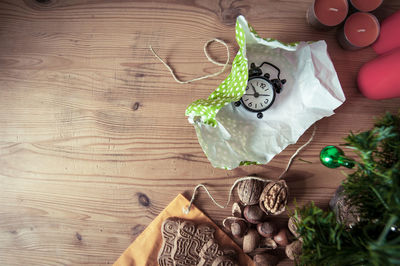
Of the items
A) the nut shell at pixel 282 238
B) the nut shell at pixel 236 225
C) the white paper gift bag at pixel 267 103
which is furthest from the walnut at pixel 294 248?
the white paper gift bag at pixel 267 103

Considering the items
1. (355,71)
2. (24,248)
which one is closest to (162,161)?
(24,248)

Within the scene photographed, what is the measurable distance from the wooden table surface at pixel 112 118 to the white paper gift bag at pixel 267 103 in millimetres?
76

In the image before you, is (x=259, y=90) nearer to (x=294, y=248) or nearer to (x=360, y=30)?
(x=360, y=30)

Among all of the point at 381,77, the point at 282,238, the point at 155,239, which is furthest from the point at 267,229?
the point at 381,77

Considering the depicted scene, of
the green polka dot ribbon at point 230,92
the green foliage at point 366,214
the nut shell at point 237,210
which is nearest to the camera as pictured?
the green foliage at point 366,214

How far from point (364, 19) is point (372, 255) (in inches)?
24.8

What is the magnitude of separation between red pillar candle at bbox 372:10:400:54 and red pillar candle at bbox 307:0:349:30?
106mm

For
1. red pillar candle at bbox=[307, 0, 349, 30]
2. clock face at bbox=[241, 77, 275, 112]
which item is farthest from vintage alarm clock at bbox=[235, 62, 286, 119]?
red pillar candle at bbox=[307, 0, 349, 30]

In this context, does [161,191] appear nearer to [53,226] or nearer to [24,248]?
[53,226]

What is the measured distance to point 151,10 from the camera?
2.51ft

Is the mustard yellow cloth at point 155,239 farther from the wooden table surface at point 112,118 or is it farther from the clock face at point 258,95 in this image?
the clock face at point 258,95

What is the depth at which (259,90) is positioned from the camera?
69 cm

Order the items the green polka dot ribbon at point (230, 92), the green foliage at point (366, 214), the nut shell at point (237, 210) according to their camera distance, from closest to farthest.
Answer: the green foliage at point (366, 214), the green polka dot ribbon at point (230, 92), the nut shell at point (237, 210)

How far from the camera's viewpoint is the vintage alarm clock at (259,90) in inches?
27.2
